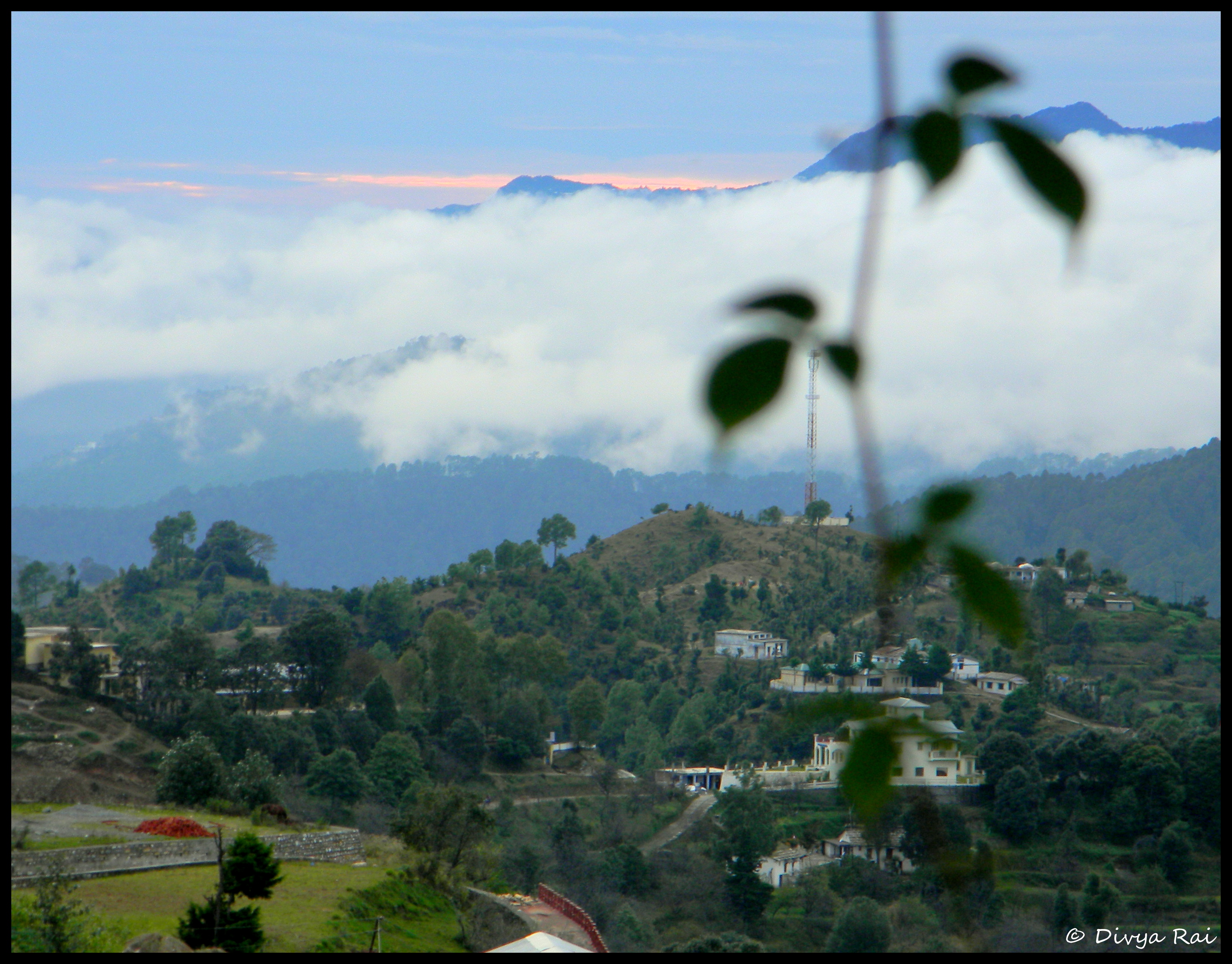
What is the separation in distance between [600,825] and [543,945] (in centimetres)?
1023

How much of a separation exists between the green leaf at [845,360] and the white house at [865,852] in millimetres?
13157

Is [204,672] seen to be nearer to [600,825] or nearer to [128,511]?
[600,825]

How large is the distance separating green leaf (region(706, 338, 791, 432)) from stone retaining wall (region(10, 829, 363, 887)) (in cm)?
938

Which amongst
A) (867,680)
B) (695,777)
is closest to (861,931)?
(695,777)

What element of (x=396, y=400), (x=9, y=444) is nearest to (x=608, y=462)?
(x=396, y=400)

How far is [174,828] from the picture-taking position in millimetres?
10812

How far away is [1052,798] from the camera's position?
16.7 metres

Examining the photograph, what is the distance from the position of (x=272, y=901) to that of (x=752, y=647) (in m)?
17.0

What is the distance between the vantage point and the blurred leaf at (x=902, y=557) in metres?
0.45

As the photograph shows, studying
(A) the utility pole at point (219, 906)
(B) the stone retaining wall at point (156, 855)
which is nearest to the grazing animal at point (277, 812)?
(B) the stone retaining wall at point (156, 855)

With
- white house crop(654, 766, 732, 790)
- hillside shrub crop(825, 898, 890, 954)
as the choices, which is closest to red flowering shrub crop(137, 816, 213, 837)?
hillside shrub crop(825, 898, 890, 954)

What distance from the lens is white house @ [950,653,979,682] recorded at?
22625 mm

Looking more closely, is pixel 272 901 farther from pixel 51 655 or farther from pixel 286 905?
pixel 51 655

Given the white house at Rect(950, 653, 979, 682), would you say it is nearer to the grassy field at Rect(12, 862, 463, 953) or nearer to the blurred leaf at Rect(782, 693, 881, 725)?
the grassy field at Rect(12, 862, 463, 953)
